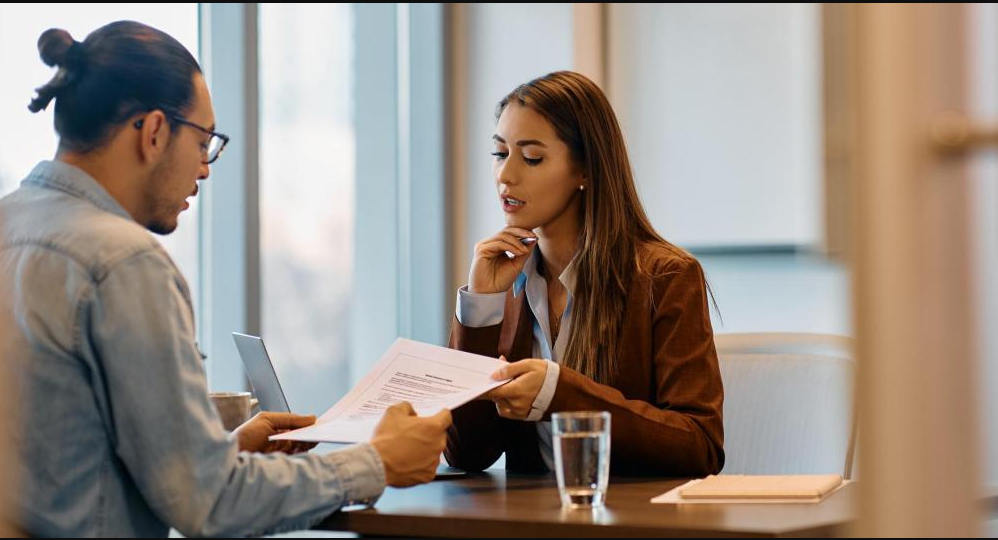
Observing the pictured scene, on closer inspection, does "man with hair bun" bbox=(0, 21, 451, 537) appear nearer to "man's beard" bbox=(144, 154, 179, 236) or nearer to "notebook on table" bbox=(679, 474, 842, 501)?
"man's beard" bbox=(144, 154, 179, 236)

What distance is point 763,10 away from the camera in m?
3.66

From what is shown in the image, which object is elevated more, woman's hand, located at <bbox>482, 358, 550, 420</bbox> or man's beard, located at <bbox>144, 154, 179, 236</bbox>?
man's beard, located at <bbox>144, 154, 179, 236</bbox>

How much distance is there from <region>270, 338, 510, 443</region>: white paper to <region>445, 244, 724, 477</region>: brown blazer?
0.15 m

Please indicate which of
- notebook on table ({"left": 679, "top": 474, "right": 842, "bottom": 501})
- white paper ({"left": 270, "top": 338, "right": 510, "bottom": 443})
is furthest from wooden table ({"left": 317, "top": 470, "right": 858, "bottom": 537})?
white paper ({"left": 270, "top": 338, "right": 510, "bottom": 443})

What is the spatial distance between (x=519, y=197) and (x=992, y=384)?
1341mm

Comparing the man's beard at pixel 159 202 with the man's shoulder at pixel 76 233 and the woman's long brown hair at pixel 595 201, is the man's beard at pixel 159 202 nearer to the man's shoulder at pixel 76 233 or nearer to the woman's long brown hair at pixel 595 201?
the man's shoulder at pixel 76 233

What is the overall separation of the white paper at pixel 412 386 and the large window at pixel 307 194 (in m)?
1.72

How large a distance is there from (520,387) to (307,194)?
7.30ft

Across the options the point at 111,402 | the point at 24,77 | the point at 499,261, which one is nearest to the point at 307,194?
the point at 24,77

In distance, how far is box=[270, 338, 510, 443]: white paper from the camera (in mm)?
1632

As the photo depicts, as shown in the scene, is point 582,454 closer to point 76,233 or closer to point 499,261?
point 76,233

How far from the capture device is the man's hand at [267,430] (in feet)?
5.78

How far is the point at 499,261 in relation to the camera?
223cm

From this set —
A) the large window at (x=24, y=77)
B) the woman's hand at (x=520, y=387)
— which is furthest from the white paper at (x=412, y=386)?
the large window at (x=24, y=77)
